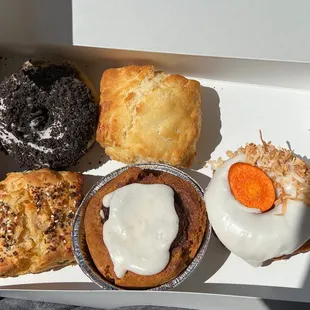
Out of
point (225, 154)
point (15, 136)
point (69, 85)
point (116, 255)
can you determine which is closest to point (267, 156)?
point (225, 154)

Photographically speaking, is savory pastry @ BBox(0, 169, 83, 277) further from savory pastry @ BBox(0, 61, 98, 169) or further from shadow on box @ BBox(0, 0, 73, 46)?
shadow on box @ BBox(0, 0, 73, 46)

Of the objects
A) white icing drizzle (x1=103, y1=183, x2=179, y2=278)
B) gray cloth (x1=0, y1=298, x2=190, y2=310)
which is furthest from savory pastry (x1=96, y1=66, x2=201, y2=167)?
gray cloth (x1=0, y1=298, x2=190, y2=310)

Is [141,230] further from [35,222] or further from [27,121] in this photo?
[27,121]

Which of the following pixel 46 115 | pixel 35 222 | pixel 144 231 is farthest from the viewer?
pixel 46 115

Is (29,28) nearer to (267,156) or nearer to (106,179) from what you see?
(106,179)

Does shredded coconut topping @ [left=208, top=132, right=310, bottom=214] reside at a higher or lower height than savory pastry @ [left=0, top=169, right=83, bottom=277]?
higher

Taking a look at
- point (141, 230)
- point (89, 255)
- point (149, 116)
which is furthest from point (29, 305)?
point (149, 116)
